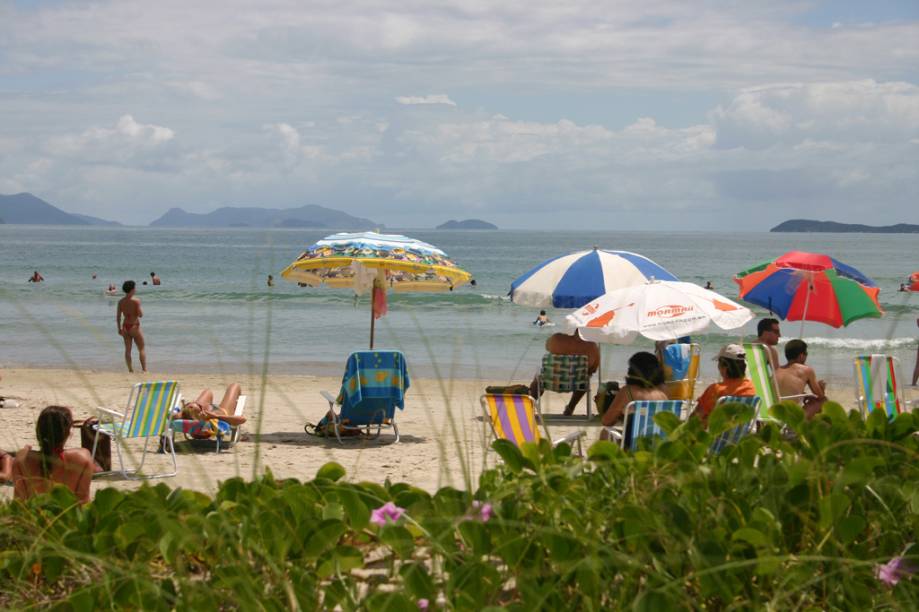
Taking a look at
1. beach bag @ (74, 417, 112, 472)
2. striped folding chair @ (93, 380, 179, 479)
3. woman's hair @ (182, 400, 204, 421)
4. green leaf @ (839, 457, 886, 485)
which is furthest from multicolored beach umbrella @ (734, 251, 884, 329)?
green leaf @ (839, 457, 886, 485)

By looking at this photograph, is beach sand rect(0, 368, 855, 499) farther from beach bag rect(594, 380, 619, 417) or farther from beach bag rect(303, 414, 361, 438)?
beach bag rect(594, 380, 619, 417)

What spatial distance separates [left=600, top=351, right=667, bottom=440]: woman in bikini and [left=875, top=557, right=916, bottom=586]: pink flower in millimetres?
3237

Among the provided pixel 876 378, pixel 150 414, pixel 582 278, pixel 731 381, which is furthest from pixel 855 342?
pixel 150 414

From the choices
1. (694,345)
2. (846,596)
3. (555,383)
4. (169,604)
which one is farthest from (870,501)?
(555,383)

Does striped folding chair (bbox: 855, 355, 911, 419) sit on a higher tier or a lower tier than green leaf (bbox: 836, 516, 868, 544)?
lower

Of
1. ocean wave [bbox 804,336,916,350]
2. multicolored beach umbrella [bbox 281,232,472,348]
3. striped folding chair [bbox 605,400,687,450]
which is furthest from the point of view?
ocean wave [bbox 804,336,916,350]

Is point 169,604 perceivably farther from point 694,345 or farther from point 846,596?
point 694,345

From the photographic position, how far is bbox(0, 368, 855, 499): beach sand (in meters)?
6.63

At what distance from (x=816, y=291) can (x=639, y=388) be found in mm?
3184

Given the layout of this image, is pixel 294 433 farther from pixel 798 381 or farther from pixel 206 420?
pixel 798 381

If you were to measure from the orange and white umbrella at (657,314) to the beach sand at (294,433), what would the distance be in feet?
3.82

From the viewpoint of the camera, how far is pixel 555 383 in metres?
9.66

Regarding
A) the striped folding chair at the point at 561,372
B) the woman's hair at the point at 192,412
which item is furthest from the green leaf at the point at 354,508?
the striped folding chair at the point at 561,372

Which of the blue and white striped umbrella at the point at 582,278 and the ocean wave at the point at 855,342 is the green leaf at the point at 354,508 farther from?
the ocean wave at the point at 855,342
